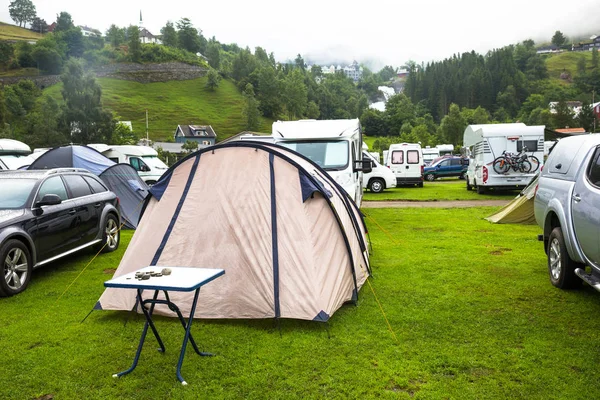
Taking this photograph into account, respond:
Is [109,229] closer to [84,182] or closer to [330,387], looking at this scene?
[84,182]

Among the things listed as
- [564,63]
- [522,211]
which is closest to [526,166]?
[522,211]

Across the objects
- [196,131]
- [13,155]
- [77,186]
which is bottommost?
[77,186]

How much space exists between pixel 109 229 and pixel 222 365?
6306 millimetres

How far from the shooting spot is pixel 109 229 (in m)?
9.68

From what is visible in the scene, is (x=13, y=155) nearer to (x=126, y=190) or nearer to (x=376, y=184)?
(x=126, y=190)

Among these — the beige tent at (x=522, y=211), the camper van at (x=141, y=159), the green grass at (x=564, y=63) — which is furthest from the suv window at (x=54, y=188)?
the green grass at (x=564, y=63)

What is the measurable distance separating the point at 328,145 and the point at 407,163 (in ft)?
48.1

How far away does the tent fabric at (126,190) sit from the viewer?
12.5 metres

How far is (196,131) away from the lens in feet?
281

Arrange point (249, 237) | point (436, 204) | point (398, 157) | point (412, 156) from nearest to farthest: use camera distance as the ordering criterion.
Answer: point (249, 237) → point (436, 204) → point (412, 156) → point (398, 157)

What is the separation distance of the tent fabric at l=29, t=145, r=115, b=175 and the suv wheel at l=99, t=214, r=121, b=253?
515 cm

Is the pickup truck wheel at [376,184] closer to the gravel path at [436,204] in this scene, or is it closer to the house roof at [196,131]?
the gravel path at [436,204]

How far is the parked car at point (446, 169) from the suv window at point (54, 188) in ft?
89.8

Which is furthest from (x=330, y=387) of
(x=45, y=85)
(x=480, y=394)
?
(x=45, y=85)
